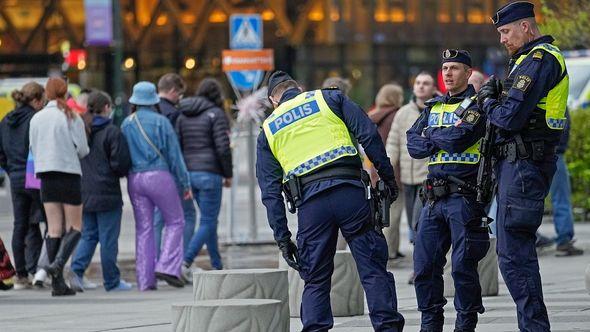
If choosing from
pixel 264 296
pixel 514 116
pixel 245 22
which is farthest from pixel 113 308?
pixel 245 22

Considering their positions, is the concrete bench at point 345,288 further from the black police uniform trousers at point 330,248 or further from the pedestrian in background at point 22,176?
the pedestrian in background at point 22,176

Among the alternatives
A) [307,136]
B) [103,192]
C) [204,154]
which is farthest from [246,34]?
[307,136]

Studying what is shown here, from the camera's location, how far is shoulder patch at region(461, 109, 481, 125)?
29.3ft

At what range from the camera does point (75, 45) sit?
5597cm

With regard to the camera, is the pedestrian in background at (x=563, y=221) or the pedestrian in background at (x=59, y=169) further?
the pedestrian in background at (x=563, y=221)

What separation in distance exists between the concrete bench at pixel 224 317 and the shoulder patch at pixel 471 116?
167 cm

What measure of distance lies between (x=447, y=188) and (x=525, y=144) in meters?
0.90

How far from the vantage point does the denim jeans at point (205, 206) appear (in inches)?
579

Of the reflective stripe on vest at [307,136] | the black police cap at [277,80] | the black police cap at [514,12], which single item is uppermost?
the black police cap at [514,12]

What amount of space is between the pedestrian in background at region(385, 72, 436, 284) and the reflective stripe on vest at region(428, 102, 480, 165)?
4528 mm

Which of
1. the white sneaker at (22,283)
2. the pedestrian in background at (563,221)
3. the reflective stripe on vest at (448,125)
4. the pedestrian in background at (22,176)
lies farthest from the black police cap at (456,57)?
the pedestrian in background at (563,221)

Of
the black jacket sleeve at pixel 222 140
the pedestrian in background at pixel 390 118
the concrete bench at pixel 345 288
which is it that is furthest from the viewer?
the pedestrian in background at pixel 390 118

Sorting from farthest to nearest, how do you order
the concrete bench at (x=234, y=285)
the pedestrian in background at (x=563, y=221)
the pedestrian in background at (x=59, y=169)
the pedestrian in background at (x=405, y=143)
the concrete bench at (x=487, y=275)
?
the pedestrian in background at (x=563, y=221)
the pedestrian in background at (x=405, y=143)
the pedestrian in background at (x=59, y=169)
the concrete bench at (x=487, y=275)
the concrete bench at (x=234, y=285)

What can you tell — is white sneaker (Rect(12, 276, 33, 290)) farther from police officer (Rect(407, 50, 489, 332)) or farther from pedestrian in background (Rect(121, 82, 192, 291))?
police officer (Rect(407, 50, 489, 332))
